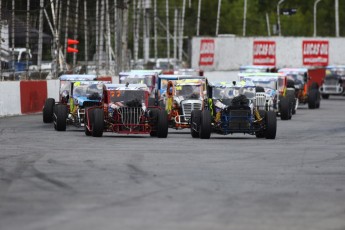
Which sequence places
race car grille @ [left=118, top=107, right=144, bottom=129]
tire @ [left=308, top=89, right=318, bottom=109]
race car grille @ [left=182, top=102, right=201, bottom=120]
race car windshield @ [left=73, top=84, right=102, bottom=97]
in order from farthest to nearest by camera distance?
tire @ [left=308, top=89, right=318, bottom=109] < race car windshield @ [left=73, top=84, right=102, bottom=97] < race car grille @ [left=182, top=102, right=201, bottom=120] < race car grille @ [left=118, top=107, right=144, bottom=129]

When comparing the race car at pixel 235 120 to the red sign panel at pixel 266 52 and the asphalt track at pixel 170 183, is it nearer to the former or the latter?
the asphalt track at pixel 170 183

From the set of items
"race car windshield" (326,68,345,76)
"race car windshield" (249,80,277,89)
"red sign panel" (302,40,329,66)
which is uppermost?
"red sign panel" (302,40,329,66)

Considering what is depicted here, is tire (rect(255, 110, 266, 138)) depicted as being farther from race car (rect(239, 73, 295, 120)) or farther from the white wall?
the white wall

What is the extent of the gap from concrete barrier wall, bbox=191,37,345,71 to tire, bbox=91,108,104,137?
52.9 m

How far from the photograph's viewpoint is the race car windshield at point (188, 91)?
1426 inches

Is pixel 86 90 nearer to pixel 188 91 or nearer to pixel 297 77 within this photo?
pixel 188 91

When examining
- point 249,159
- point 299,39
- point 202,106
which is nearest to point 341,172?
point 249,159

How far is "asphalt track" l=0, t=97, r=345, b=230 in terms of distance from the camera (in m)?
14.1

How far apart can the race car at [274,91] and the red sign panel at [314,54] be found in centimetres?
3605

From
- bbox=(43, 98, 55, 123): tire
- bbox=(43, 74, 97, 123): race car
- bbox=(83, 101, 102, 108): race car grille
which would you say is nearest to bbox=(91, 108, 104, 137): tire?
bbox=(83, 101, 102, 108): race car grille

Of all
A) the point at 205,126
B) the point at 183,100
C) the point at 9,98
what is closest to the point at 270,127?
the point at 205,126

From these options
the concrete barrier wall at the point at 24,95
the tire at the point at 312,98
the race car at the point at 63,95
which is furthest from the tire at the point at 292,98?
the race car at the point at 63,95

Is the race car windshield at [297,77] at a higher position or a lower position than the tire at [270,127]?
higher

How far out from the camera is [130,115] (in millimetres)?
30875
